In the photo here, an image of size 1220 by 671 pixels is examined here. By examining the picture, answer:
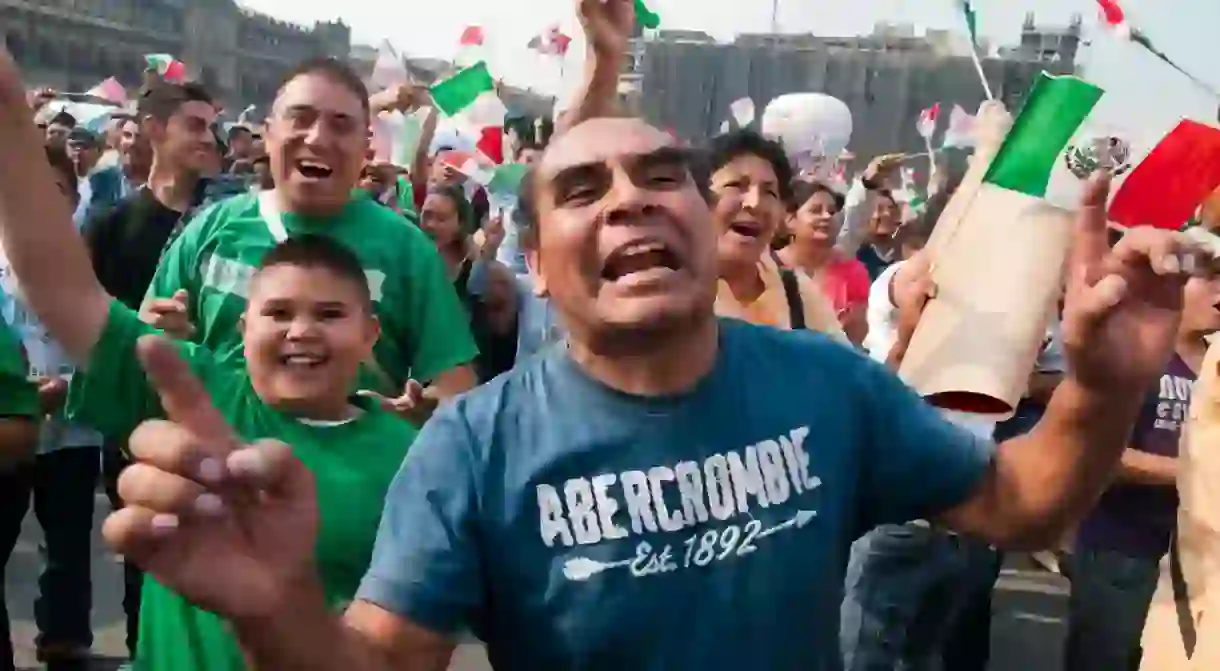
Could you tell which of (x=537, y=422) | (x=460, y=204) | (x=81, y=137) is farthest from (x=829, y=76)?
(x=537, y=422)

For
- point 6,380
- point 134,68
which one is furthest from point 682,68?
point 6,380

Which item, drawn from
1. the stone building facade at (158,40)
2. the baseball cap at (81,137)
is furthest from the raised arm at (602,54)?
the stone building facade at (158,40)

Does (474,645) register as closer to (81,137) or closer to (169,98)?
(169,98)

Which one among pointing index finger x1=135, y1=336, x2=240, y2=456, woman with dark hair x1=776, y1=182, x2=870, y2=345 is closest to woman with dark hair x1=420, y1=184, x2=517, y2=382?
woman with dark hair x1=776, y1=182, x2=870, y2=345

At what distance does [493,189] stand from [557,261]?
252 inches

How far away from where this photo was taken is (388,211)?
3.28 m

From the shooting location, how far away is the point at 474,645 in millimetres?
5250

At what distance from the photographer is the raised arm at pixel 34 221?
76.9 inches

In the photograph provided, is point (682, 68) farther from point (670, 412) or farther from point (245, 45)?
point (670, 412)

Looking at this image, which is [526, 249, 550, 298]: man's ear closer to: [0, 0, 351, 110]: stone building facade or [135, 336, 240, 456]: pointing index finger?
[135, 336, 240, 456]: pointing index finger

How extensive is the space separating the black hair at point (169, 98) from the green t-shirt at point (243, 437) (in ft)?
7.29

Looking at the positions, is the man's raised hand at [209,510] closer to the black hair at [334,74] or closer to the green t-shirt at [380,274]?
the green t-shirt at [380,274]

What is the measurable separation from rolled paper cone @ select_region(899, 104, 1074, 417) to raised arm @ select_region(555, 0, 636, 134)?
87 cm

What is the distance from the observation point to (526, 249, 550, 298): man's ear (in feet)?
6.30
